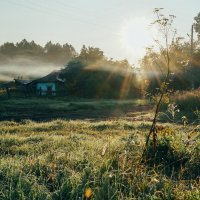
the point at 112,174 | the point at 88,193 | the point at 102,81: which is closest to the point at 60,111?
the point at 112,174

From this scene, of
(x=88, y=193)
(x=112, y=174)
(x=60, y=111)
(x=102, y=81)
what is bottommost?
(x=88, y=193)

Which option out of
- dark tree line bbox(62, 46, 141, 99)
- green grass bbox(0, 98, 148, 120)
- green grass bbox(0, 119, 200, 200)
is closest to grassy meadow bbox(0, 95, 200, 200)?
green grass bbox(0, 119, 200, 200)

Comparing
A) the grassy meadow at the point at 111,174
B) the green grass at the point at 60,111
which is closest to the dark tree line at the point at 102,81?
the green grass at the point at 60,111

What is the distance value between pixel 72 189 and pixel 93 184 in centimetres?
37

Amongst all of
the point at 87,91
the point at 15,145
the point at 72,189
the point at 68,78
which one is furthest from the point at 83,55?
the point at 72,189

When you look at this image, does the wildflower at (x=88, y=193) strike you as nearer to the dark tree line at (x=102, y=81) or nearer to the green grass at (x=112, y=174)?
the green grass at (x=112, y=174)

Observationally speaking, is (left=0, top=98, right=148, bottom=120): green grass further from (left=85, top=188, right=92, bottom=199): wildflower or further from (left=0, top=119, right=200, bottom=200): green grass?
(left=85, top=188, right=92, bottom=199): wildflower

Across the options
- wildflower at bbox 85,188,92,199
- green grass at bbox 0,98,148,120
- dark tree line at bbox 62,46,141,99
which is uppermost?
dark tree line at bbox 62,46,141,99

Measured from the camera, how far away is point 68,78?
5803 centimetres

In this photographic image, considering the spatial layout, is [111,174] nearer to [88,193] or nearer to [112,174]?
[112,174]

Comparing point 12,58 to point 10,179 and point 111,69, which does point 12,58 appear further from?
point 10,179

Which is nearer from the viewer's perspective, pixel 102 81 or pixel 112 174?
pixel 112 174

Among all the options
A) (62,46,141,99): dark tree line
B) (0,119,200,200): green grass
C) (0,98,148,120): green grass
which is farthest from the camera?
(62,46,141,99): dark tree line

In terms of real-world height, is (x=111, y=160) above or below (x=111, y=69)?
below
